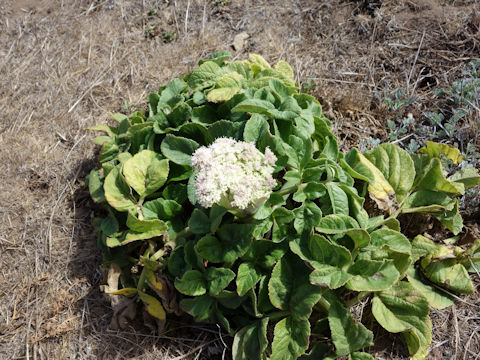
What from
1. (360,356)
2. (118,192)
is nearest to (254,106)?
(118,192)

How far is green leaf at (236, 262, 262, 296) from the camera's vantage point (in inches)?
77.8

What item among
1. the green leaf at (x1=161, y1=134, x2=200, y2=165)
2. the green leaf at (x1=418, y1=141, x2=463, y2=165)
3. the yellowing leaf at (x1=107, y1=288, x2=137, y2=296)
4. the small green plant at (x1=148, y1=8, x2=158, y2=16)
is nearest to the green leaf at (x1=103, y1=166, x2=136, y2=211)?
the green leaf at (x1=161, y1=134, x2=200, y2=165)

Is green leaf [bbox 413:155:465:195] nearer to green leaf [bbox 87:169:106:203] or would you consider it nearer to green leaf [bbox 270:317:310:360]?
green leaf [bbox 270:317:310:360]

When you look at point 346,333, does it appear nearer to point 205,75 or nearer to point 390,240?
point 390,240

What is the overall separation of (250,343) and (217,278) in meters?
0.35

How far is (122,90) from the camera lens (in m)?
3.42

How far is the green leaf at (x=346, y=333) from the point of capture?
6.51 ft

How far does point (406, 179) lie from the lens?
92.0 inches

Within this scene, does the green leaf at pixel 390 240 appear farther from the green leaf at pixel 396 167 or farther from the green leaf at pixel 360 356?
the green leaf at pixel 360 356

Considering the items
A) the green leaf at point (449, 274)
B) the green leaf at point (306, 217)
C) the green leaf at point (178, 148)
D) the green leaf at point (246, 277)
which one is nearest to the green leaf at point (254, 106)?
the green leaf at point (178, 148)

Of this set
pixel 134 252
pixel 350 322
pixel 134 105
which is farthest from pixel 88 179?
pixel 350 322

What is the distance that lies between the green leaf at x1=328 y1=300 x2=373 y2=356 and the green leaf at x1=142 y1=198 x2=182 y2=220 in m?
0.94

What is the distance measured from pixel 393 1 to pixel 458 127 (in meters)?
1.23

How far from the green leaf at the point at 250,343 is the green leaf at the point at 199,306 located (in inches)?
7.3
